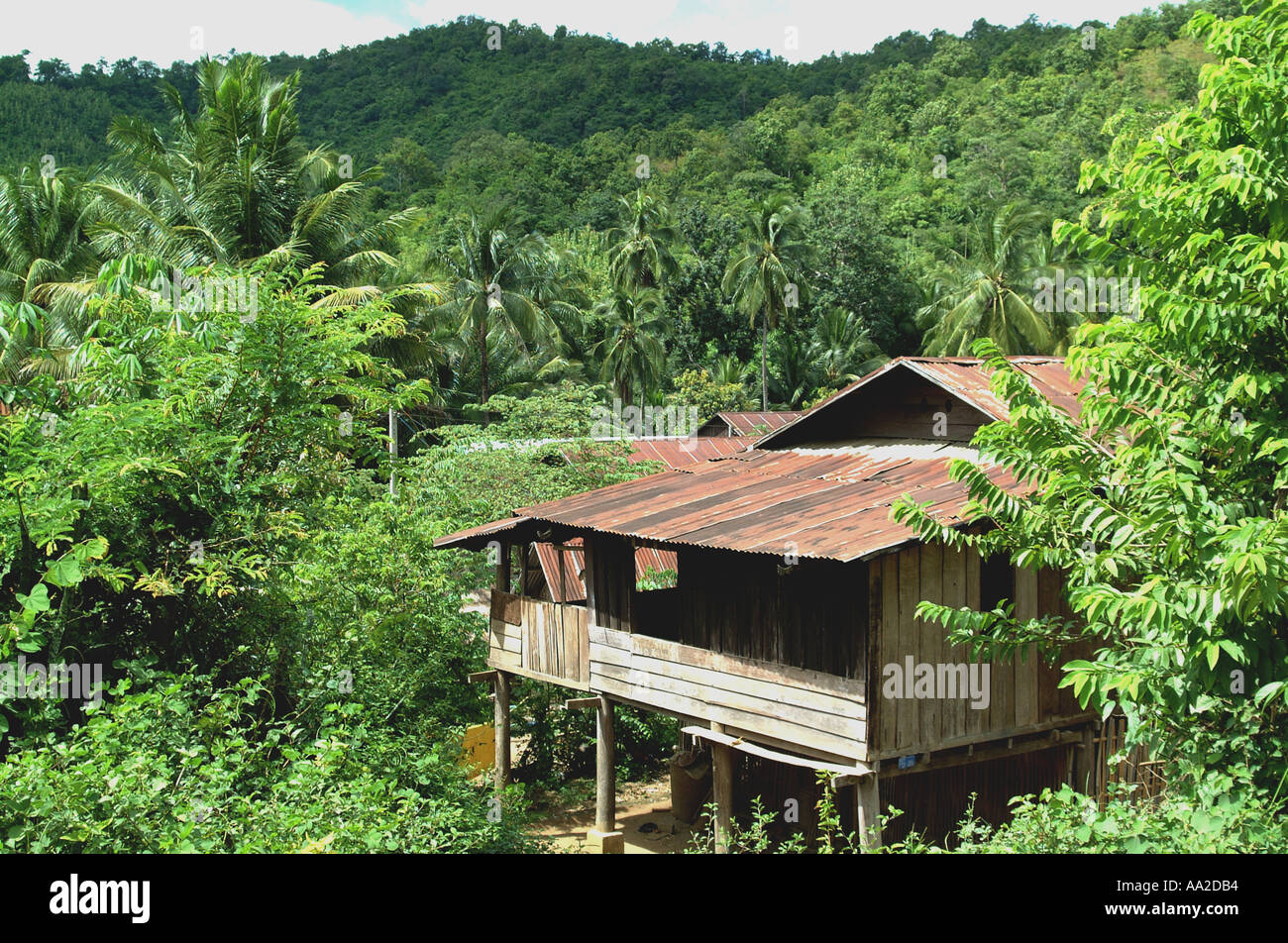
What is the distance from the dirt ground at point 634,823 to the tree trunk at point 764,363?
28.1 m

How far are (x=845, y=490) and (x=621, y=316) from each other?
32368mm

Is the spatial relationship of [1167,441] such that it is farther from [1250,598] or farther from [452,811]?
[452,811]

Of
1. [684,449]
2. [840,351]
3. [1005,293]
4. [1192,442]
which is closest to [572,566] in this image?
[684,449]

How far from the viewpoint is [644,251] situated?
45.0 meters

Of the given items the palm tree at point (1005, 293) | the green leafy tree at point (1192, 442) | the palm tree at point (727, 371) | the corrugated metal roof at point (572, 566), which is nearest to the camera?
the green leafy tree at point (1192, 442)

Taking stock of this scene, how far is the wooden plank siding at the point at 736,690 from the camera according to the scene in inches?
408

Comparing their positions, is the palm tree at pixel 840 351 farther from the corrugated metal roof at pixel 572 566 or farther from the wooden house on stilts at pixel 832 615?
the wooden house on stilts at pixel 832 615

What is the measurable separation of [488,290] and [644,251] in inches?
427

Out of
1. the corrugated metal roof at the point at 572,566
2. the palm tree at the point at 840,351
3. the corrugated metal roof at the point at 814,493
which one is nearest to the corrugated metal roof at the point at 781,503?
the corrugated metal roof at the point at 814,493

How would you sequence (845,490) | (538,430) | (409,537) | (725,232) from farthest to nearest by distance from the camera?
(725,232), (538,430), (409,537), (845,490)

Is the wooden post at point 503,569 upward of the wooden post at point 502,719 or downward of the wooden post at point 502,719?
upward

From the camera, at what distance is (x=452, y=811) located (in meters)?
7.65

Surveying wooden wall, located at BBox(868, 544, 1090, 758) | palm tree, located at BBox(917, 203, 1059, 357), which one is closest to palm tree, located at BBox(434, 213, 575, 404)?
palm tree, located at BBox(917, 203, 1059, 357)
